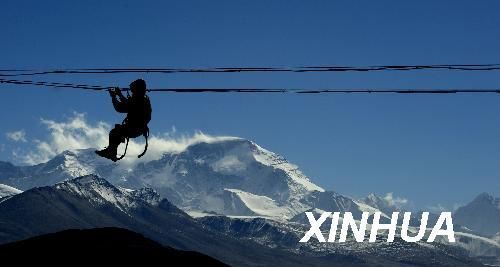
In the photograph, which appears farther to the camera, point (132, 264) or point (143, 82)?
point (132, 264)

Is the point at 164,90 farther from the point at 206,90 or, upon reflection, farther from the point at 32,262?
the point at 32,262

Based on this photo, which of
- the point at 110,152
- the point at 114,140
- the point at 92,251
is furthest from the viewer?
the point at 92,251

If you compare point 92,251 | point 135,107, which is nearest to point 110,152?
point 135,107

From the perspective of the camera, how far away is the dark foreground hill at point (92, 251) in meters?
127

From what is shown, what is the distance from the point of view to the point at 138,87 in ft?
74.5

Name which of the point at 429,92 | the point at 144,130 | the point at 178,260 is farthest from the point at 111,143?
the point at 178,260

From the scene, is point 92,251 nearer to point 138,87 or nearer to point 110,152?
point 110,152

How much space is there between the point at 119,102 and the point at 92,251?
117 meters

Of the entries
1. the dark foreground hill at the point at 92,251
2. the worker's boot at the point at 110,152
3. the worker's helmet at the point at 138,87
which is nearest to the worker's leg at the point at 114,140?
the worker's boot at the point at 110,152

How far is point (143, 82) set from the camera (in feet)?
74.7

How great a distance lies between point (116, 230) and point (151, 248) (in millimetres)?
16132

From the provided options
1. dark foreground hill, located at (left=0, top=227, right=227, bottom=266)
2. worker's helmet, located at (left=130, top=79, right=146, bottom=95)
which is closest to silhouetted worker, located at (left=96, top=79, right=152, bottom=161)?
worker's helmet, located at (left=130, top=79, right=146, bottom=95)

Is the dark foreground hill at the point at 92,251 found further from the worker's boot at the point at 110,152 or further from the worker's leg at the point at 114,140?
the worker's leg at the point at 114,140

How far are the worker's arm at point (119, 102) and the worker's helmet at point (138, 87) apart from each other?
15.6 inches
